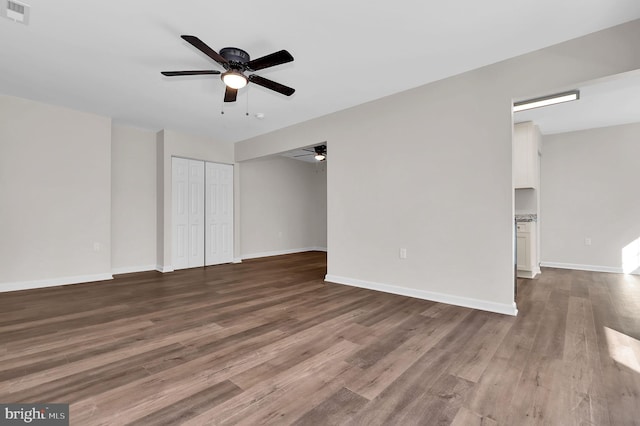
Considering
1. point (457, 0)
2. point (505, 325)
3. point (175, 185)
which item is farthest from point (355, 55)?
point (175, 185)

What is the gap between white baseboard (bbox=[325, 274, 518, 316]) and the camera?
3.03 metres

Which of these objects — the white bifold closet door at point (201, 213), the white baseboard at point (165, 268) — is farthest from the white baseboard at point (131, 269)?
the white bifold closet door at point (201, 213)

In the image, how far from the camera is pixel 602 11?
2.28 metres

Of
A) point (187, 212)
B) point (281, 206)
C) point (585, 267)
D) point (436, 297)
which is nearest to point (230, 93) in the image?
point (436, 297)

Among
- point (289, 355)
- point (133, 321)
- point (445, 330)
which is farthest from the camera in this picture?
point (133, 321)

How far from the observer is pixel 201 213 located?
20.0ft

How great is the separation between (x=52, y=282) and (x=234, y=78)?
14.2ft

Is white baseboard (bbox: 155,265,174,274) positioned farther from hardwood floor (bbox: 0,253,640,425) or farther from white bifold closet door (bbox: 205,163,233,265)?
hardwood floor (bbox: 0,253,640,425)

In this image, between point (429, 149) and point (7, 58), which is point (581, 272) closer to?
point (429, 149)

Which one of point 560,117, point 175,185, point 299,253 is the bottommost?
point 299,253

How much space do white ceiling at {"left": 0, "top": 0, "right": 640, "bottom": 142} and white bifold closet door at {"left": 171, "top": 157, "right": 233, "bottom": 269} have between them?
2110mm

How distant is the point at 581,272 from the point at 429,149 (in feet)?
13.6

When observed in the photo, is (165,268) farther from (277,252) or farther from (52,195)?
(277,252)

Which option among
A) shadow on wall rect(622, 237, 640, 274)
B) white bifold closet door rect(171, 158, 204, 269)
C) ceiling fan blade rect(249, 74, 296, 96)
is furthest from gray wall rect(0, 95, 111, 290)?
shadow on wall rect(622, 237, 640, 274)
